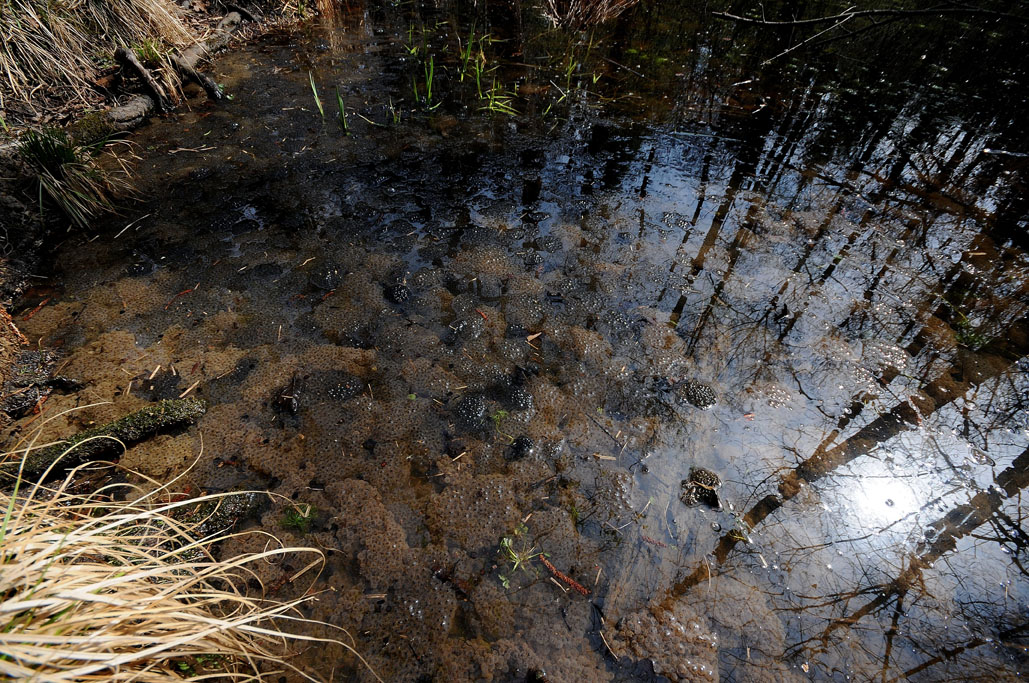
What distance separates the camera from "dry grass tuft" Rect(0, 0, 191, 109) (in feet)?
10.1

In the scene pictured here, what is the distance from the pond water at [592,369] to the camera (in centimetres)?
146

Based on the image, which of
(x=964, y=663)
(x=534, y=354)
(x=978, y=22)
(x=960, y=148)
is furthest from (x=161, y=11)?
(x=978, y=22)

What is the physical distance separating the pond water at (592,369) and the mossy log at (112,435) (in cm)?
7

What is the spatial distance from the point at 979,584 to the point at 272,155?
445cm

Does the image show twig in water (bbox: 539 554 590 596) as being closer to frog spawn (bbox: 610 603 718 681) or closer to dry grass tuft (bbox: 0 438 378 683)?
frog spawn (bbox: 610 603 718 681)

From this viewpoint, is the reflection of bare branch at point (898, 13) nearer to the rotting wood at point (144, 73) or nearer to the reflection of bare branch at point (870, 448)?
the reflection of bare branch at point (870, 448)

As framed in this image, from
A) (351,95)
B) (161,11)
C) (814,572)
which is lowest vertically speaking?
(814,572)

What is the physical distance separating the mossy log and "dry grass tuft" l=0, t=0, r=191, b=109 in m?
2.80

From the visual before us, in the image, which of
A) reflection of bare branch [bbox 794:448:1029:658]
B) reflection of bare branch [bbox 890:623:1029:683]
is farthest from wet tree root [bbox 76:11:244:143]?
reflection of bare branch [bbox 890:623:1029:683]

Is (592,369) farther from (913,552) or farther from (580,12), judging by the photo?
(580,12)

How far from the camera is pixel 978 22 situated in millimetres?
6957

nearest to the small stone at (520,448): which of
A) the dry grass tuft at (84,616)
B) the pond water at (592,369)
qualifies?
the pond water at (592,369)

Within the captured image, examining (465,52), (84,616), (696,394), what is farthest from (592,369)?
(465,52)

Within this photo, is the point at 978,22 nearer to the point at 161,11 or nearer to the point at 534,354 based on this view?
the point at 534,354
